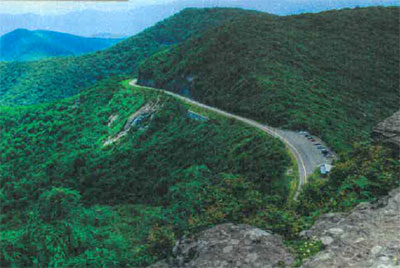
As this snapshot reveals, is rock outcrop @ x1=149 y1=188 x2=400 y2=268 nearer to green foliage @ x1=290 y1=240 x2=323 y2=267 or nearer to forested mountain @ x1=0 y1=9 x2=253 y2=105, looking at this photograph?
green foliage @ x1=290 y1=240 x2=323 y2=267

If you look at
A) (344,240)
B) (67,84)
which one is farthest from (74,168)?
(67,84)

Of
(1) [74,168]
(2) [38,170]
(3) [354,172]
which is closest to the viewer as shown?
(3) [354,172]

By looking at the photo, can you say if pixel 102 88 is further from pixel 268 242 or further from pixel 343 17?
pixel 268 242

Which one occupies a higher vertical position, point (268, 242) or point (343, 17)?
point (343, 17)

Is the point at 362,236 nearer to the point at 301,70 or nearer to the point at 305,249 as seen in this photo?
the point at 305,249

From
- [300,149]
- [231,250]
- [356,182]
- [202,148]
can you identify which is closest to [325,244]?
[231,250]
